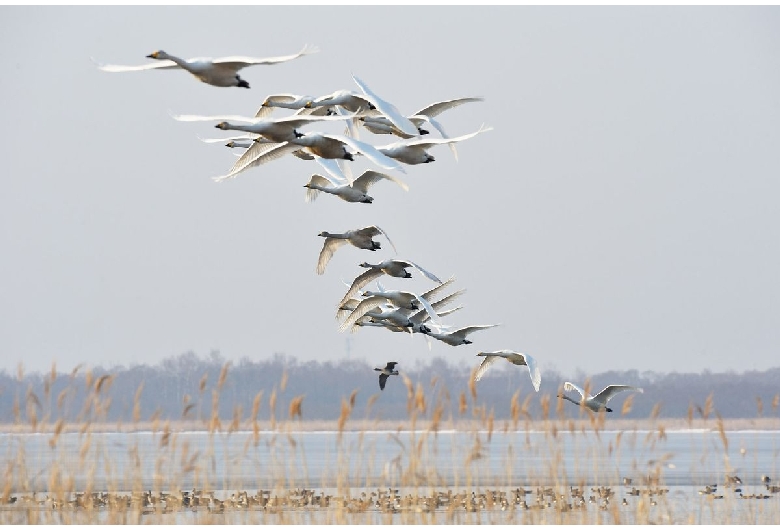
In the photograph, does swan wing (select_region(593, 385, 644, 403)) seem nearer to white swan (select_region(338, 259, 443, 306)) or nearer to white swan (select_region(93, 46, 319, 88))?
white swan (select_region(338, 259, 443, 306))

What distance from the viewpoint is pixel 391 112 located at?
1009cm

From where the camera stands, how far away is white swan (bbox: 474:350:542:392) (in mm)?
10680

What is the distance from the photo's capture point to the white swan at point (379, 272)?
1123 centimetres

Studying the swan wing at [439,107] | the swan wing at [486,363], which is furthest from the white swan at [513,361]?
the swan wing at [439,107]

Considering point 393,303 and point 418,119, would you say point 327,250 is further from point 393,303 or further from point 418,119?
point 418,119

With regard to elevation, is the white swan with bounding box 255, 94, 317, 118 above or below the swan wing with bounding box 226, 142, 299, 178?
above

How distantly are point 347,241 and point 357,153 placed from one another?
196cm

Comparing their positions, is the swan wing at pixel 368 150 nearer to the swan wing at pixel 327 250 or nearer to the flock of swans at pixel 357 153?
the flock of swans at pixel 357 153

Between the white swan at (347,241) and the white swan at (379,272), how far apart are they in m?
0.21

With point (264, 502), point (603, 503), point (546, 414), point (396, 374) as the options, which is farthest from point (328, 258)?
point (603, 503)

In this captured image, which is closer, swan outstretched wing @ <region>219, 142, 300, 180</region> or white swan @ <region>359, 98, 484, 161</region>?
swan outstretched wing @ <region>219, 142, 300, 180</region>

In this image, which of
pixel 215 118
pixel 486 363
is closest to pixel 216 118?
pixel 215 118

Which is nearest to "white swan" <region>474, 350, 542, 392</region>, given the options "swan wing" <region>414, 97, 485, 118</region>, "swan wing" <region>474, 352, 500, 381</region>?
"swan wing" <region>474, 352, 500, 381</region>

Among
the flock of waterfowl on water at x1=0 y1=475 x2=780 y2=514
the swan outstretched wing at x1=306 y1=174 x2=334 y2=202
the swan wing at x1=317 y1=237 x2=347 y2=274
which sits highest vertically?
the swan outstretched wing at x1=306 y1=174 x2=334 y2=202
